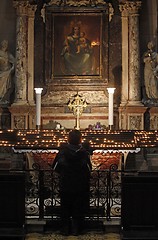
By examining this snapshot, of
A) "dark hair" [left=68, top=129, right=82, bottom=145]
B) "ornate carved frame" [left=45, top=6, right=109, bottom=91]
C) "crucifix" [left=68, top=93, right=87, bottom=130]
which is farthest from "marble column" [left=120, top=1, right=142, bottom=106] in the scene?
"dark hair" [left=68, top=129, right=82, bottom=145]

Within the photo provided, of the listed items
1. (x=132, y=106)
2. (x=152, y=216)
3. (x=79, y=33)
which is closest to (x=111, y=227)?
(x=152, y=216)

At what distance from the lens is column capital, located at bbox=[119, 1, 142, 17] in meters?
14.7

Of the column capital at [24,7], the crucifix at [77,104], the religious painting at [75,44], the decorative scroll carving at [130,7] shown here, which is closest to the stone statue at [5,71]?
the column capital at [24,7]

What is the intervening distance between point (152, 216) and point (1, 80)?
7.50 meters

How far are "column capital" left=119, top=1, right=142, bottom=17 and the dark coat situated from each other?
Result: 7.36 metres

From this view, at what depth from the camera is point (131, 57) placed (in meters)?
14.8

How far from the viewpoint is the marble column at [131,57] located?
1474 centimetres

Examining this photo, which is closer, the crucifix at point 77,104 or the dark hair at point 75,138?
the dark hair at point 75,138

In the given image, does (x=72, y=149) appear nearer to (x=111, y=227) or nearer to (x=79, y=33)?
(x=111, y=227)

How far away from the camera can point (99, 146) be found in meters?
9.87

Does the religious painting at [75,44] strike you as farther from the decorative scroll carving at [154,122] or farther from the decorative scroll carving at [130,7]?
the decorative scroll carving at [154,122]

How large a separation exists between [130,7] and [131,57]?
114 centimetres

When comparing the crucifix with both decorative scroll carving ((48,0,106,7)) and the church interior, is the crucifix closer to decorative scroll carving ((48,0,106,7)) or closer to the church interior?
the church interior

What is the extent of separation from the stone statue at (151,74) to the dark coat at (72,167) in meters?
6.87
